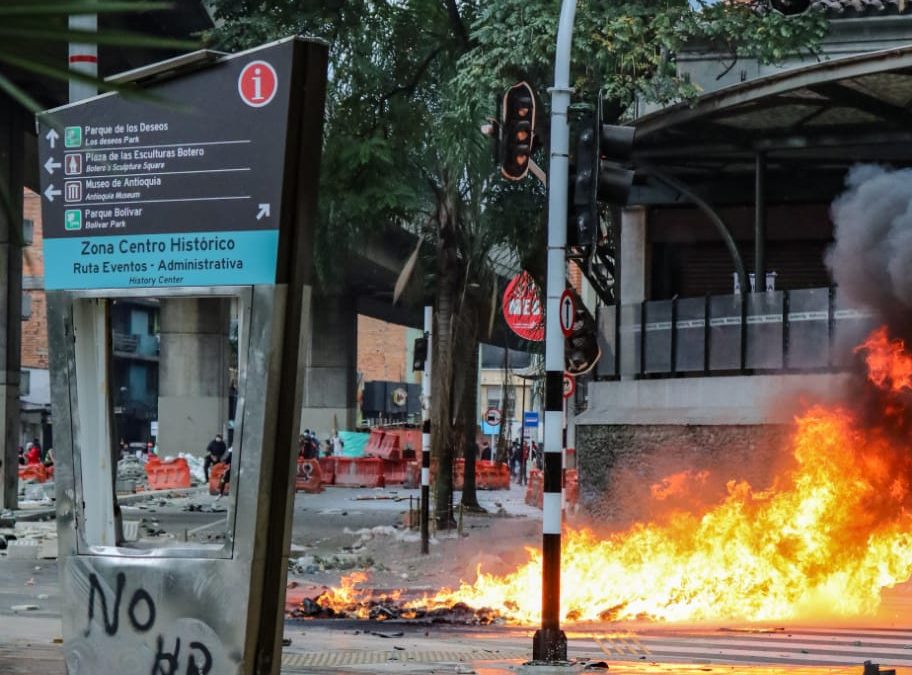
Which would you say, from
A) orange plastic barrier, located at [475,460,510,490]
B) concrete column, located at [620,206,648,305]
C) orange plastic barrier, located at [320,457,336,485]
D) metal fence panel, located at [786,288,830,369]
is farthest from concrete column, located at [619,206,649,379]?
orange plastic barrier, located at [475,460,510,490]

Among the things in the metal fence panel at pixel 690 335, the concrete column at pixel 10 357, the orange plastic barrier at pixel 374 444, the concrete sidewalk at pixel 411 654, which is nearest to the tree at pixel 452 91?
the metal fence panel at pixel 690 335

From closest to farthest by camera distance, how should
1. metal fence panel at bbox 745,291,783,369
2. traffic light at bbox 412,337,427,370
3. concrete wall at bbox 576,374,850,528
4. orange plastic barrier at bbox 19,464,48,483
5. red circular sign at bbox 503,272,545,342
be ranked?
concrete wall at bbox 576,374,850,528 < metal fence panel at bbox 745,291,783,369 < traffic light at bbox 412,337,427,370 < red circular sign at bbox 503,272,545,342 < orange plastic barrier at bbox 19,464,48,483

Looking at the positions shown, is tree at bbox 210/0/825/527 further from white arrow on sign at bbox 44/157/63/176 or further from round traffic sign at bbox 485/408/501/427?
round traffic sign at bbox 485/408/501/427

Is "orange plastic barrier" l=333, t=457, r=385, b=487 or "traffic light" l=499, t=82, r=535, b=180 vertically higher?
"traffic light" l=499, t=82, r=535, b=180

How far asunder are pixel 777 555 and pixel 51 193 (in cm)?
975

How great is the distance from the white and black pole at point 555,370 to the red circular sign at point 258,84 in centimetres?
423

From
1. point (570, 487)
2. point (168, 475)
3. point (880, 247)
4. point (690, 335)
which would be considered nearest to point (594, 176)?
point (880, 247)

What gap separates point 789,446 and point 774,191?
8657 mm

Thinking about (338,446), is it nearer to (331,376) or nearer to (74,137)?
(331,376)

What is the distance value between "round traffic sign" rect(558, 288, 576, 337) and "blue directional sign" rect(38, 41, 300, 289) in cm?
417

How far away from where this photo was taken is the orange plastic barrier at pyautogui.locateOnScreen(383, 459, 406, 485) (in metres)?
46.8

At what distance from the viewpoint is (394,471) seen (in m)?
47.0

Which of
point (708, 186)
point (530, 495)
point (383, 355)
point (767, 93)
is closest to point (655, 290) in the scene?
point (708, 186)

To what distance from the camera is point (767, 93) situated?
1973 centimetres
